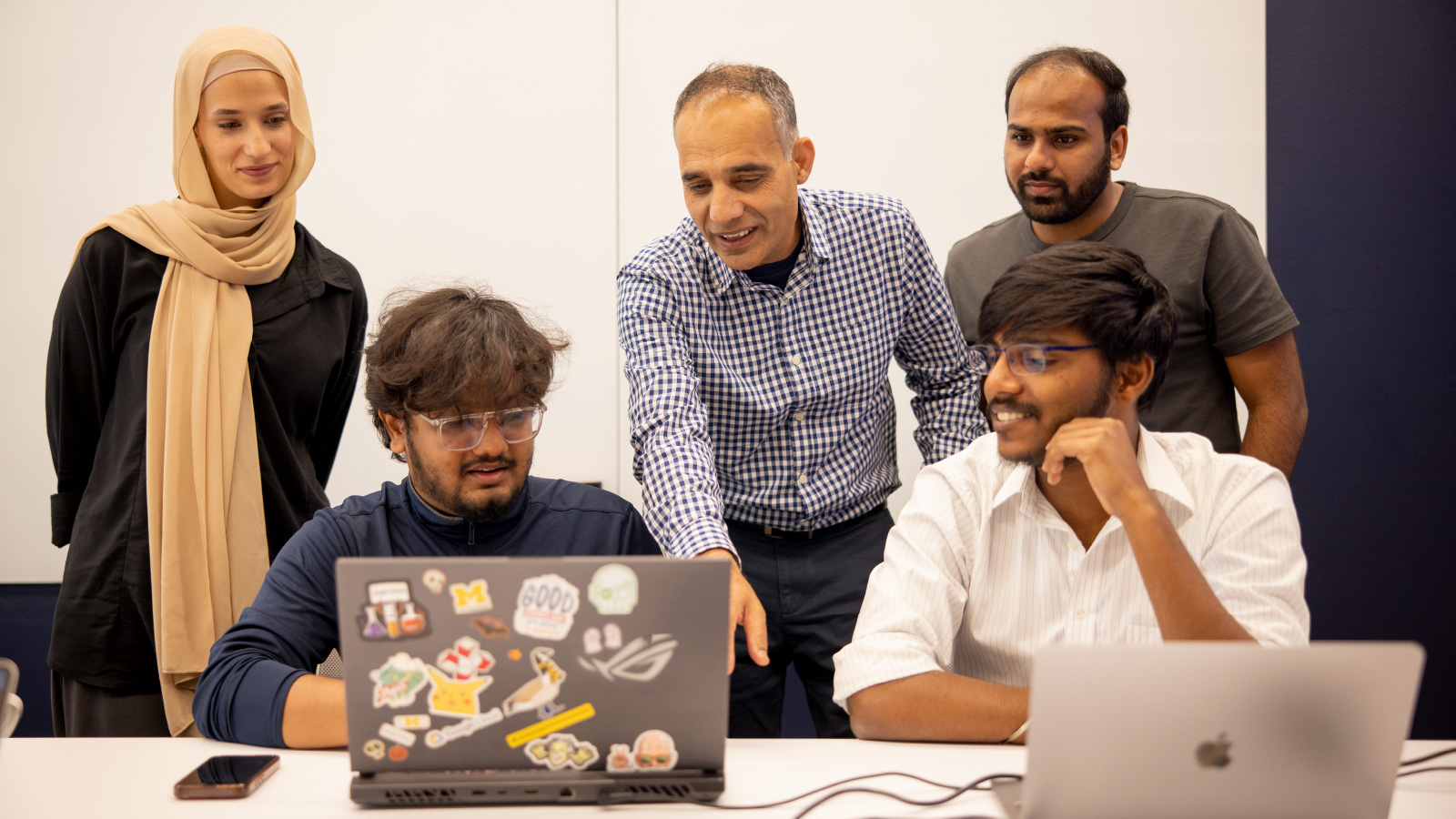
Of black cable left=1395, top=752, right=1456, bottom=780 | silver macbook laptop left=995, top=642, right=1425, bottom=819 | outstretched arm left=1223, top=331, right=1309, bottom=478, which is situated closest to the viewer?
silver macbook laptop left=995, top=642, right=1425, bottom=819

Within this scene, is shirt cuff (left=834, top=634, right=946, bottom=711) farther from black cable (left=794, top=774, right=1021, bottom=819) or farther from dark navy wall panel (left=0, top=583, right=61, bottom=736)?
dark navy wall panel (left=0, top=583, right=61, bottom=736)

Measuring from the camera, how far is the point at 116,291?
204cm

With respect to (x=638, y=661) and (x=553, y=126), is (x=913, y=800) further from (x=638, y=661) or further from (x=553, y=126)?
(x=553, y=126)

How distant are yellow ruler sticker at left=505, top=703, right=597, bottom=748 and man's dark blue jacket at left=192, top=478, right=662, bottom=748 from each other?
17.5 inches

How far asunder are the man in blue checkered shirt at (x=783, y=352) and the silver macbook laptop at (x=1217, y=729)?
954 mm

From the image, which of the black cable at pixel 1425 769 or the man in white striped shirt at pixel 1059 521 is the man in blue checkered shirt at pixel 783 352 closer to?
the man in white striped shirt at pixel 1059 521

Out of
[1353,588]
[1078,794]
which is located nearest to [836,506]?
[1078,794]

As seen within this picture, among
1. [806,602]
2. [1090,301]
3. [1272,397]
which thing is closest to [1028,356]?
[1090,301]

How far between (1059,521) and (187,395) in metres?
1.63

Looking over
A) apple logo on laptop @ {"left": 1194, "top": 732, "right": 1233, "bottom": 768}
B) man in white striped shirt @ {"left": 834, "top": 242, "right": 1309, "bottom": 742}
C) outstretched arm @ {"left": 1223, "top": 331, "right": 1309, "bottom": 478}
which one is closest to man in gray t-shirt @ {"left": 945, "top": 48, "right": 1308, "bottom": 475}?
outstretched arm @ {"left": 1223, "top": 331, "right": 1309, "bottom": 478}

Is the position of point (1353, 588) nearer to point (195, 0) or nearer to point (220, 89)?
point (220, 89)

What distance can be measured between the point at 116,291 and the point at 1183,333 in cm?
207

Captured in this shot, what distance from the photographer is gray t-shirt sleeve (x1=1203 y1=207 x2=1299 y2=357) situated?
2.07 meters

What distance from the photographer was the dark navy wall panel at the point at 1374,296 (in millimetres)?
2879
